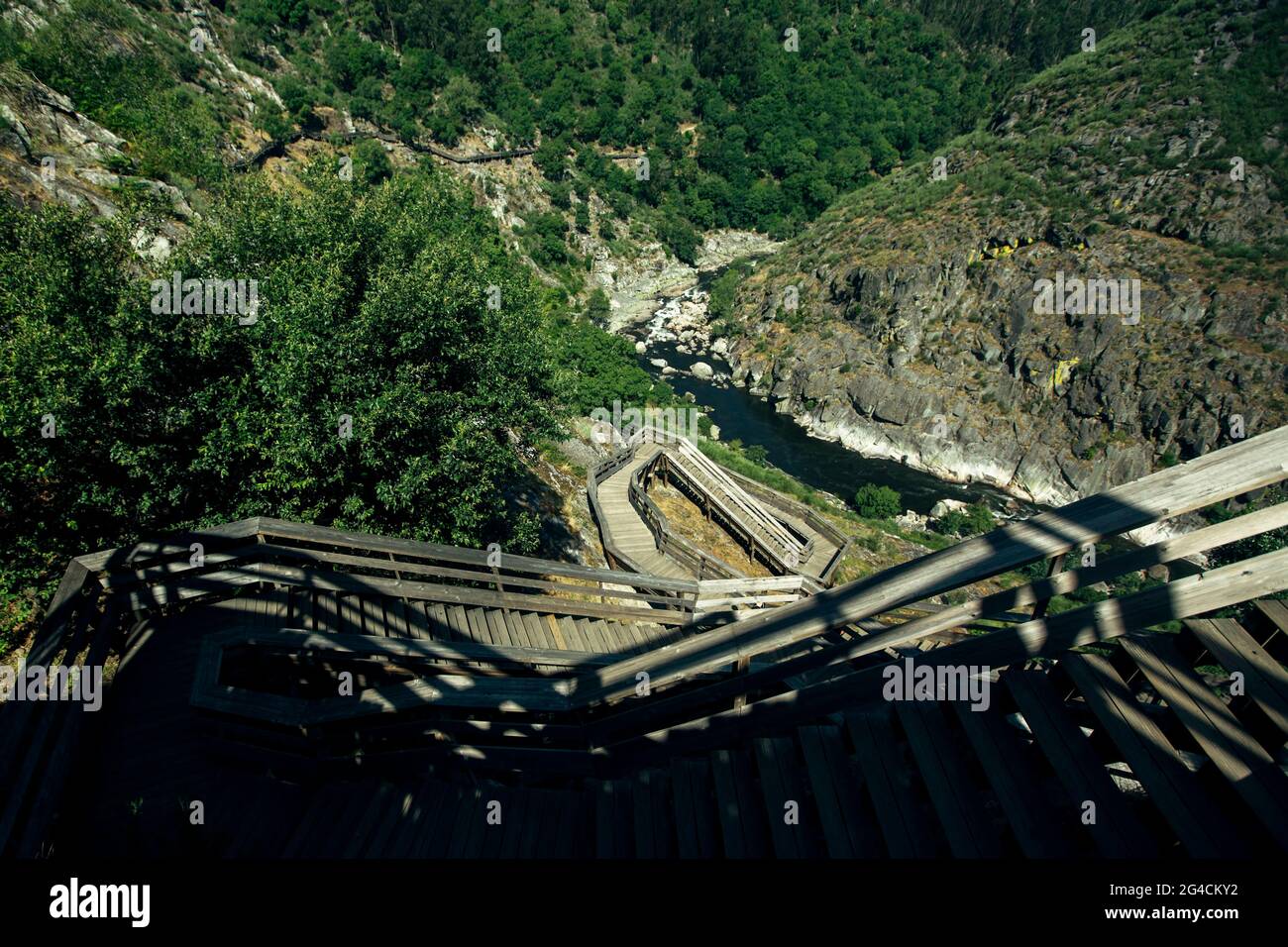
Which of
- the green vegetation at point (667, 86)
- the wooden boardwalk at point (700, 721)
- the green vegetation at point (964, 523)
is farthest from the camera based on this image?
the green vegetation at point (667, 86)

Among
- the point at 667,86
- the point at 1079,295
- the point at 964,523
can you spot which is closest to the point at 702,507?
the point at 964,523

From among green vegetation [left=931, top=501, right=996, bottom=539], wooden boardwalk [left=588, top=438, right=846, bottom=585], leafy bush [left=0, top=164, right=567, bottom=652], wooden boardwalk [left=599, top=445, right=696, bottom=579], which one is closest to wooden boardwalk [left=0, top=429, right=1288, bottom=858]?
leafy bush [left=0, top=164, right=567, bottom=652]

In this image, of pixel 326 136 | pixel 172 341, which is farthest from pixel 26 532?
pixel 326 136

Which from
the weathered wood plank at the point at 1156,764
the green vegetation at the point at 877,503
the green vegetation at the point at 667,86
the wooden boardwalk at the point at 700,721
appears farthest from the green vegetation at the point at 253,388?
the green vegetation at the point at 667,86

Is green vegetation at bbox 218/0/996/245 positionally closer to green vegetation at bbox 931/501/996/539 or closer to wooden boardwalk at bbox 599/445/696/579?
wooden boardwalk at bbox 599/445/696/579

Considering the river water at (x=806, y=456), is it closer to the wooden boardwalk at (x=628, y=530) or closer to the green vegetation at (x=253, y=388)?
the wooden boardwalk at (x=628, y=530)

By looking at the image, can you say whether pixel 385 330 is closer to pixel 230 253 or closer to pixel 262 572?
pixel 230 253
